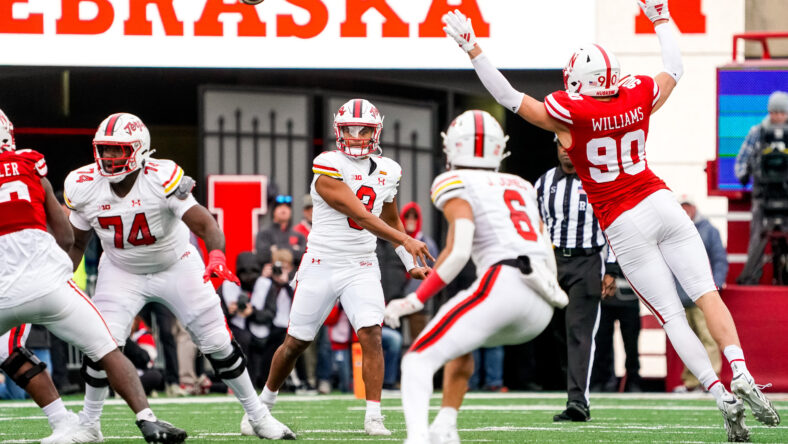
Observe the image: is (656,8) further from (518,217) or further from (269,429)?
(269,429)

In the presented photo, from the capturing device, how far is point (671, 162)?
1377 centimetres

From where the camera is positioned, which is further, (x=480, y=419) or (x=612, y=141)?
(x=480, y=419)

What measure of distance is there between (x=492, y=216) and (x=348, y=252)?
225 cm

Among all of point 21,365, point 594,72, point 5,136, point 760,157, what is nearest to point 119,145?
point 5,136

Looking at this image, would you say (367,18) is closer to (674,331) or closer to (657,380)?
(657,380)

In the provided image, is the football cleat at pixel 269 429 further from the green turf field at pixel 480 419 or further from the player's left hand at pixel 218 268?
the player's left hand at pixel 218 268

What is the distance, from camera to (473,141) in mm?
5793

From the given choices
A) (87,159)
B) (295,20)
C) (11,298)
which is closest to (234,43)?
(295,20)

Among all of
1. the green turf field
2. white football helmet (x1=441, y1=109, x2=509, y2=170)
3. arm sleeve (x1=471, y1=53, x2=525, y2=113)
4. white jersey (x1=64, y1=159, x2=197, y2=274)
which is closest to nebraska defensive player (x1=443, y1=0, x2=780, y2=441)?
arm sleeve (x1=471, y1=53, x2=525, y2=113)

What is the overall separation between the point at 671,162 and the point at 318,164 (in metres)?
6.88

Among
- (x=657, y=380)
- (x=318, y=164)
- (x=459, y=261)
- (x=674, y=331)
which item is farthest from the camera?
(x=657, y=380)

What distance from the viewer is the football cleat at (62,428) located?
6.64m

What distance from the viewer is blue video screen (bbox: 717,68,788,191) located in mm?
11773

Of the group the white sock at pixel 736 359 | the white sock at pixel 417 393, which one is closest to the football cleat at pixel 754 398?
the white sock at pixel 736 359
